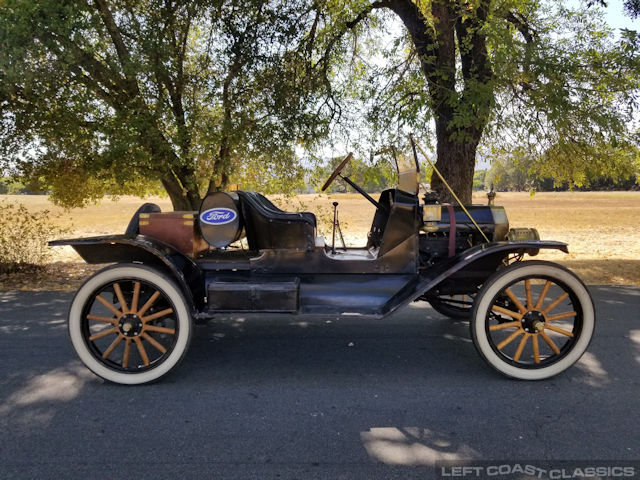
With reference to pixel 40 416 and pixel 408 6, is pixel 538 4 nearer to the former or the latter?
pixel 408 6

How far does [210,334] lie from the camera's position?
4270mm

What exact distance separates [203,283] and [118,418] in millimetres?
1208

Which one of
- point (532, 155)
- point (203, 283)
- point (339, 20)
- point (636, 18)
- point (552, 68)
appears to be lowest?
point (203, 283)

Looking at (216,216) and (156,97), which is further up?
(156,97)

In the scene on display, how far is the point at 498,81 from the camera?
6020 millimetres

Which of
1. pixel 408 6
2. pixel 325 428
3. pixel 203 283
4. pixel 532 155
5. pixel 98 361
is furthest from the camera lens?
pixel 532 155

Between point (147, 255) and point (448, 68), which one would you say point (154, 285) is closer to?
point (147, 255)

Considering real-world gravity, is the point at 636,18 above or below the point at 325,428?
above

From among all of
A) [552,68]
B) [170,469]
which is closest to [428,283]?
[170,469]

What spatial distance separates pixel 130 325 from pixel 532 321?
113 inches

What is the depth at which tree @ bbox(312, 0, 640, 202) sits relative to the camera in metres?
5.95

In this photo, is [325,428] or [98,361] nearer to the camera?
[325,428]
